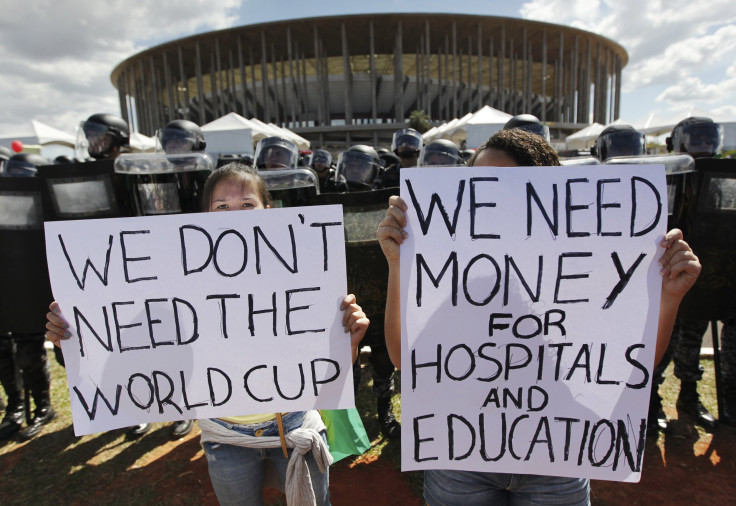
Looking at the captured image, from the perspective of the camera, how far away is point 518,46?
45.4m

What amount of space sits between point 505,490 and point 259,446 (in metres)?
0.95

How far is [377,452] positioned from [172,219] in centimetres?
237

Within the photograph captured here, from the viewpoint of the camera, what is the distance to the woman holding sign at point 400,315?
1.41 m

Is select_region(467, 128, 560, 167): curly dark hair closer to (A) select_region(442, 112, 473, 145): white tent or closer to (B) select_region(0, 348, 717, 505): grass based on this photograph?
(B) select_region(0, 348, 717, 505): grass

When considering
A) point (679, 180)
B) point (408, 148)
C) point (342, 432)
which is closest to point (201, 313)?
point (342, 432)

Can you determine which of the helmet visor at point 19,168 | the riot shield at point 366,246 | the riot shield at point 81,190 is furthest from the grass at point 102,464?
the helmet visor at point 19,168

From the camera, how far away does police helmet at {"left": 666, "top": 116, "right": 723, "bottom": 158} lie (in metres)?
4.18

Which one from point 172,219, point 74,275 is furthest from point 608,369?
point 74,275

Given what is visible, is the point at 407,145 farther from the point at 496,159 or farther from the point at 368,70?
the point at 368,70

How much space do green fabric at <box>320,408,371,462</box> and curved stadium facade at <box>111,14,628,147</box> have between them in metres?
39.2

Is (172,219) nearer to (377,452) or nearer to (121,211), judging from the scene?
(121,211)

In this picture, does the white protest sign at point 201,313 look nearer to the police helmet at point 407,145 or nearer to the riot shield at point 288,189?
the riot shield at point 288,189

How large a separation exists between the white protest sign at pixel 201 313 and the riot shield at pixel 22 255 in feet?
5.88

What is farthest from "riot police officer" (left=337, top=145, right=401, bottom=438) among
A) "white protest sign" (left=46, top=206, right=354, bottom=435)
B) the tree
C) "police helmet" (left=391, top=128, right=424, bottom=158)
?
the tree
